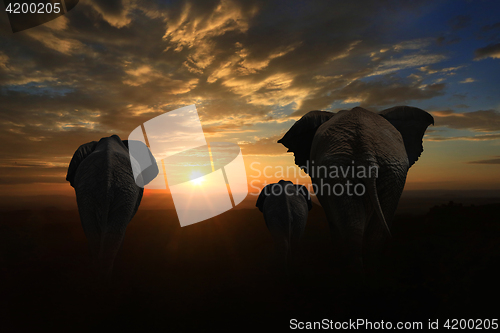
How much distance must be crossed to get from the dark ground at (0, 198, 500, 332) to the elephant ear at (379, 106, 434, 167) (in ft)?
6.77

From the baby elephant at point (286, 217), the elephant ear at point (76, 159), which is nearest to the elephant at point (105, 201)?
the elephant ear at point (76, 159)

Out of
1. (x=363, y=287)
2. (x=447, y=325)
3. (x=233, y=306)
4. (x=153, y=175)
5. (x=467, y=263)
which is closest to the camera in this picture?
(x=447, y=325)

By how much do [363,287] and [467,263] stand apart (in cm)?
133

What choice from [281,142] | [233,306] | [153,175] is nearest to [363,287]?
[233,306]

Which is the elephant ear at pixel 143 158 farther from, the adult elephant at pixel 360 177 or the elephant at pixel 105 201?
the adult elephant at pixel 360 177

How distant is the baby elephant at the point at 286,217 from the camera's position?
534 centimetres

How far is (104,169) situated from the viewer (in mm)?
4012

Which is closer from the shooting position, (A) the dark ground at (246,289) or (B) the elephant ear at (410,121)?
(A) the dark ground at (246,289)

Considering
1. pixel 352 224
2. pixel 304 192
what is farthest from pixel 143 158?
pixel 352 224

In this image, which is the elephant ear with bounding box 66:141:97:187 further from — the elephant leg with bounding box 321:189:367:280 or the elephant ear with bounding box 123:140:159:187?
the elephant leg with bounding box 321:189:367:280

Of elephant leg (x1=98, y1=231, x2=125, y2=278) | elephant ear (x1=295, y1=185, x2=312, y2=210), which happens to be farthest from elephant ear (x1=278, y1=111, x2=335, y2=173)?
elephant leg (x1=98, y1=231, x2=125, y2=278)

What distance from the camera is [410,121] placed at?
507cm

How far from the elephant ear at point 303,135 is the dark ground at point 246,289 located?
2591mm

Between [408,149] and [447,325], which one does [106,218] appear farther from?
[408,149]
